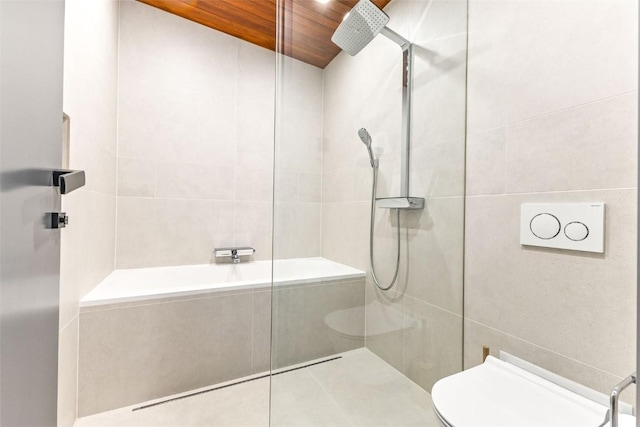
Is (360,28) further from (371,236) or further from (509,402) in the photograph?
(509,402)

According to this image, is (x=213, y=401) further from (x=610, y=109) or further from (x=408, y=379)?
(x=610, y=109)

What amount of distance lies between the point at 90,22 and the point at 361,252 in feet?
6.20

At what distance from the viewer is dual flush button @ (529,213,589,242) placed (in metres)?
0.83

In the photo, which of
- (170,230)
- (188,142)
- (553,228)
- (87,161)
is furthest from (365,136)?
(170,230)

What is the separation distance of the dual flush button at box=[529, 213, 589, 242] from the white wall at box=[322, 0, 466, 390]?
29cm

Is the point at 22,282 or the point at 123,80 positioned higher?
the point at 123,80

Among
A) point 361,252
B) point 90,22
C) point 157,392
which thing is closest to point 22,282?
point 361,252

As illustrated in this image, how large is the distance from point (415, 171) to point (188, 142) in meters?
1.85

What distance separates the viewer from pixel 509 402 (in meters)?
0.79

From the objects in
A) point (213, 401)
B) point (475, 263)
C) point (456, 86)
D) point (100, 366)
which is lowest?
point (213, 401)

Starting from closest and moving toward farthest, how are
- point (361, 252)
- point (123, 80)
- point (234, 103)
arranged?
point (361, 252) < point (123, 80) < point (234, 103)

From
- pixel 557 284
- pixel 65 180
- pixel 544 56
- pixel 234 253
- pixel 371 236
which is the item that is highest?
pixel 544 56

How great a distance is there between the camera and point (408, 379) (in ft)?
4.09

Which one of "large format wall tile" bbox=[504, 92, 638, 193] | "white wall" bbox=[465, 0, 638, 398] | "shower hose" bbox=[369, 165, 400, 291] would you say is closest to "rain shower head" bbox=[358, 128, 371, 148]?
"shower hose" bbox=[369, 165, 400, 291]
